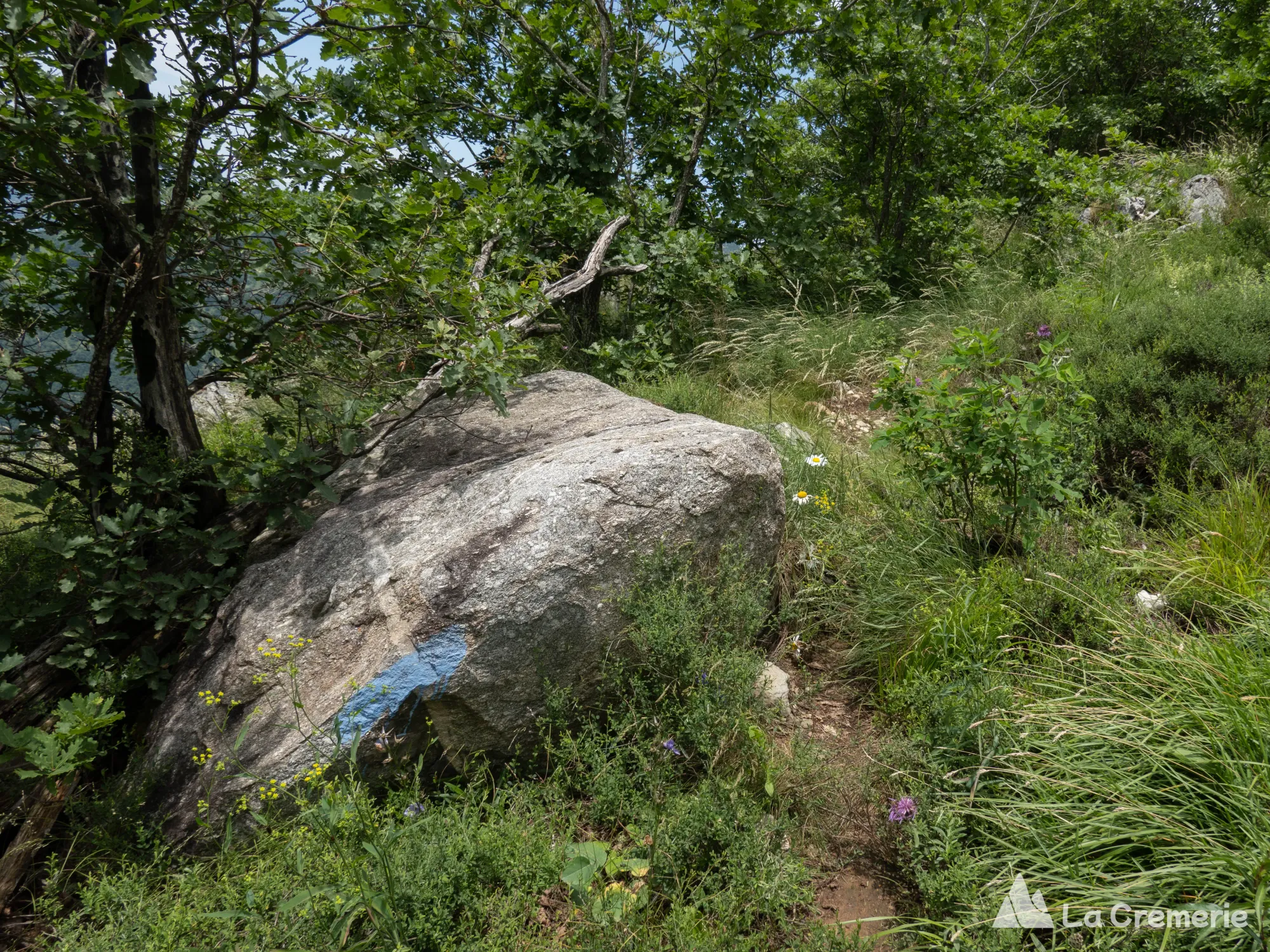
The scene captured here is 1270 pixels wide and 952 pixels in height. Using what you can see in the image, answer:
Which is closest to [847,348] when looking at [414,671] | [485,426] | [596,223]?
[596,223]

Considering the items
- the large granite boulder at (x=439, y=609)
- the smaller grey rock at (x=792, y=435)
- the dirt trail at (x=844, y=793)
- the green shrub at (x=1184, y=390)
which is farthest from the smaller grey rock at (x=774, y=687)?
the green shrub at (x=1184, y=390)

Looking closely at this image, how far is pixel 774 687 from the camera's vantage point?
A: 3.42 meters

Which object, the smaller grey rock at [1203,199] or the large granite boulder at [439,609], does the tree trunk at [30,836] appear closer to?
the large granite boulder at [439,609]

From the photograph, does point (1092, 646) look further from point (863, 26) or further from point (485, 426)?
point (863, 26)

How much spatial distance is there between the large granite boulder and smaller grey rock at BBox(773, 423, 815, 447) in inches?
64.8

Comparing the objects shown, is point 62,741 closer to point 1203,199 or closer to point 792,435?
point 792,435

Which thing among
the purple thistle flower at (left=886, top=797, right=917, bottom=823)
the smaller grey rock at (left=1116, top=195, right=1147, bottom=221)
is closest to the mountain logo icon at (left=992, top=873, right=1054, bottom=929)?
the purple thistle flower at (left=886, top=797, right=917, bottom=823)

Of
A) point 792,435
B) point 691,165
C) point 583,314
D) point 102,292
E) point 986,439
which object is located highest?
point 691,165

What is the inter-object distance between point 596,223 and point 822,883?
518cm

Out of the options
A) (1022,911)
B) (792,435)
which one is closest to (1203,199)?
(792,435)

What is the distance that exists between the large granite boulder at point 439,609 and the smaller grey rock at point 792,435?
5.40ft

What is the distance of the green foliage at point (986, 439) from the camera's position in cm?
348

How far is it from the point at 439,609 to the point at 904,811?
1878 mm

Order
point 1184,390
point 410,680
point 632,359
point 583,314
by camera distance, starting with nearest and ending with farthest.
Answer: point 410,680
point 1184,390
point 632,359
point 583,314
